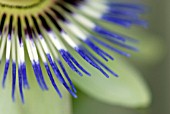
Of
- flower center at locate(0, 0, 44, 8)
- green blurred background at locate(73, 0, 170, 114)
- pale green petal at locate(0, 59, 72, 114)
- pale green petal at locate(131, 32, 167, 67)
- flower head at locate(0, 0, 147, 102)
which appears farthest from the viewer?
green blurred background at locate(73, 0, 170, 114)

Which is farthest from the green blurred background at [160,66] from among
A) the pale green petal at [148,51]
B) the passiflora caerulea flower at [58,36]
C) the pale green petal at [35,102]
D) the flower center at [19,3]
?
the pale green petal at [35,102]

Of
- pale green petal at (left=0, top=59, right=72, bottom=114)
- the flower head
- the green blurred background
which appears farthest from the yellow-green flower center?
the green blurred background

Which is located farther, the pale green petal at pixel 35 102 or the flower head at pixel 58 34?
the flower head at pixel 58 34

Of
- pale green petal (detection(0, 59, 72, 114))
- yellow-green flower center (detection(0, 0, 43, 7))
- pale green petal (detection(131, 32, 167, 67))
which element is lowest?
pale green petal (detection(0, 59, 72, 114))

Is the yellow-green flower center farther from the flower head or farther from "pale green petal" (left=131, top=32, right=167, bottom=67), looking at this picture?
"pale green petal" (left=131, top=32, right=167, bottom=67)

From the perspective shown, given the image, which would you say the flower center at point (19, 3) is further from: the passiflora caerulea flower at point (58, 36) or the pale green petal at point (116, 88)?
the pale green petal at point (116, 88)

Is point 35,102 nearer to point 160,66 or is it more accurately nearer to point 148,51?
point 148,51
